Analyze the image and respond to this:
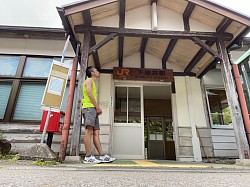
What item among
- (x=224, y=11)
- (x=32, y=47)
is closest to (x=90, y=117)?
(x=224, y=11)

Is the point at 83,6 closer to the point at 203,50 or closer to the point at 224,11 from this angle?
the point at 224,11

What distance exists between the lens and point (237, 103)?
118 inches

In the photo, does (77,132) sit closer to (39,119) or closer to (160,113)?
(39,119)

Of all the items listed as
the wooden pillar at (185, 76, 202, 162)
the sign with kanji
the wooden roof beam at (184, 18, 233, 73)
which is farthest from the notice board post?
the wooden pillar at (185, 76, 202, 162)

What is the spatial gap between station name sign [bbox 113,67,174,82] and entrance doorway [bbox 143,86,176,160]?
254 centimetres

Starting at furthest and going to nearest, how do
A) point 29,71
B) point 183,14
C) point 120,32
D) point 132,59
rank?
point 132,59
point 29,71
point 183,14
point 120,32

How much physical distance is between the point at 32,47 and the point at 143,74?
296cm

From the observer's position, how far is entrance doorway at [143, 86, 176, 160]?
24.2 feet

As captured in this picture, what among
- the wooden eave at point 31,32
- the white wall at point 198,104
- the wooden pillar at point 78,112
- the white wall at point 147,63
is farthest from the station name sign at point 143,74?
the wooden eave at point 31,32

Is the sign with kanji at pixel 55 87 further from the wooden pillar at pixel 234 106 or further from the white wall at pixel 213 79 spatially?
the white wall at pixel 213 79

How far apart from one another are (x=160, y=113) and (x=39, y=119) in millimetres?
4879

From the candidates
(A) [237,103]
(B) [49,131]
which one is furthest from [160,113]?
(B) [49,131]

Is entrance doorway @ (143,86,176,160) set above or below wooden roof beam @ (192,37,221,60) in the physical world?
below

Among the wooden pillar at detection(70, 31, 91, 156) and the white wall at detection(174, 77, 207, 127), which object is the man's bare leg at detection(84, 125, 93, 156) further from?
the white wall at detection(174, 77, 207, 127)
